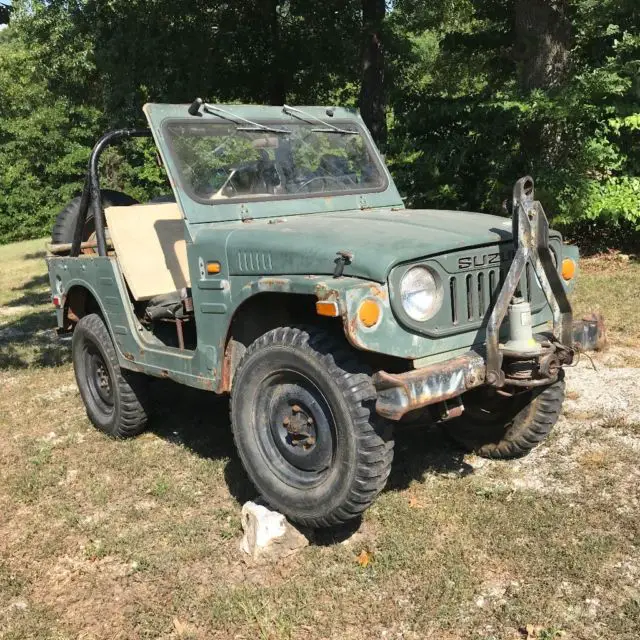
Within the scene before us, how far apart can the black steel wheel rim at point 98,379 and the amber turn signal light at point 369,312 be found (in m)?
2.78

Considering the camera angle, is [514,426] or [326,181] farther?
[326,181]

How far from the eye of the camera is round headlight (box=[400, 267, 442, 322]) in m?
3.11

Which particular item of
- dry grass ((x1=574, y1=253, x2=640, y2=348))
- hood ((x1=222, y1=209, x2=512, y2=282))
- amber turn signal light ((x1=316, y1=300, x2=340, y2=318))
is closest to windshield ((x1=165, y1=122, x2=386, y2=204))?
hood ((x1=222, y1=209, x2=512, y2=282))

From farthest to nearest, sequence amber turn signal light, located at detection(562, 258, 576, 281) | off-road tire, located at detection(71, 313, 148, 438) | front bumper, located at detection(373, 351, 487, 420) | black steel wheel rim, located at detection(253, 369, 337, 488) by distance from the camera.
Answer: off-road tire, located at detection(71, 313, 148, 438)
amber turn signal light, located at detection(562, 258, 576, 281)
black steel wheel rim, located at detection(253, 369, 337, 488)
front bumper, located at detection(373, 351, 487, 420)

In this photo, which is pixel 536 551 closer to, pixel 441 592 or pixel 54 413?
pixel 441 592

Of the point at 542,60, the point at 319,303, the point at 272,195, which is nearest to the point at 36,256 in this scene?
the point at 542,60

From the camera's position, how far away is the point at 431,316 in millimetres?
3166

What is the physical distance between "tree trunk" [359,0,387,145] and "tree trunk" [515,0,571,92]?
250 centimetres

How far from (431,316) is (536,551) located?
118 centimetres

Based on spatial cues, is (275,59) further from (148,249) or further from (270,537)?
(270,537)

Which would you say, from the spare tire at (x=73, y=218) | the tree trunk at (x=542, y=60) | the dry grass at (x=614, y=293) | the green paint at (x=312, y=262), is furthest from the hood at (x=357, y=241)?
the tree trunk at (x=542, y=60)

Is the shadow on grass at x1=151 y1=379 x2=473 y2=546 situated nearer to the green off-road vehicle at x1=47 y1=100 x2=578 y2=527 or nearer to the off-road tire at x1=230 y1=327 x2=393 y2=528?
the green off-road vehicle at x1=47 y1=100 x2=578 y2=527

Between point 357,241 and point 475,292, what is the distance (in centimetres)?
60

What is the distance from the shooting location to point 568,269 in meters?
3.80
